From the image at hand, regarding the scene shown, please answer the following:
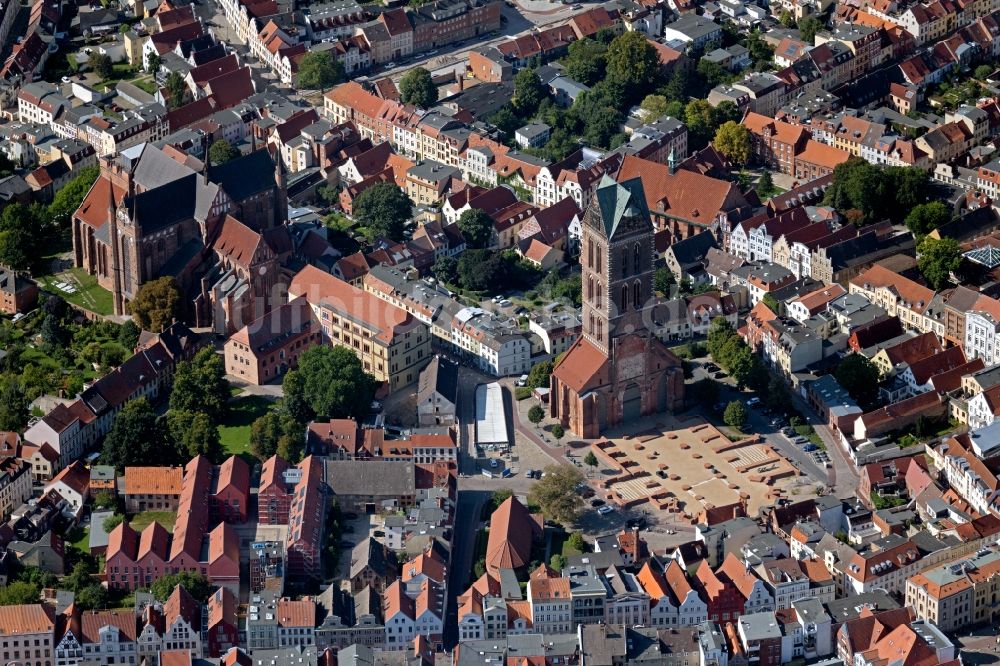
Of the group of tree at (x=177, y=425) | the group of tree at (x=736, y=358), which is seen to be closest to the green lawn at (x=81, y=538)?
the group of tree at (x=177, y=425)

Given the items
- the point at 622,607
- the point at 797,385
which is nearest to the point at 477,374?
the point at 797,385

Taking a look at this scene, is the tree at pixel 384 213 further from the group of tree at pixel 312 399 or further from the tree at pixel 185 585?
the tree at pixel 185 585

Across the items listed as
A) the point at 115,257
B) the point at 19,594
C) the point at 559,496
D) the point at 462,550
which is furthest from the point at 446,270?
the point at 19,594

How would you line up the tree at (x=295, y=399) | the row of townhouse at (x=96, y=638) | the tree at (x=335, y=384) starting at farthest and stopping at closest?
the tree at (x=295, y=399) < the tree at (x=335, y=384) < the row of townhouse at (x=96, y=638)

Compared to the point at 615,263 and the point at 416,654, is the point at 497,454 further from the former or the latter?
the point at 416,654

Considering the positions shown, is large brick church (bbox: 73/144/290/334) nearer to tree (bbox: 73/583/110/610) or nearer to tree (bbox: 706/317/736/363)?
tree (bbox: 706/317/736/363)

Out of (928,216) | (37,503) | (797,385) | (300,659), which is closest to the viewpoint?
(300,659)
